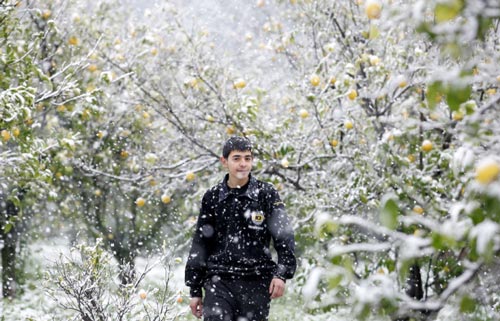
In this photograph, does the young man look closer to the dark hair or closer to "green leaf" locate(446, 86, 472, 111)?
the dark hair

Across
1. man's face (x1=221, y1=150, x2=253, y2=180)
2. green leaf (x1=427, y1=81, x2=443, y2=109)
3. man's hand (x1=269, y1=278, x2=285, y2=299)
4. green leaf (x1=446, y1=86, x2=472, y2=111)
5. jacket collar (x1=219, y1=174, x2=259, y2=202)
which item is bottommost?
green leaf (x1=446, y1=86, x2=472, y2=111)

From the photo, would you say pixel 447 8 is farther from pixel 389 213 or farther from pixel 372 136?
pixel 372 136

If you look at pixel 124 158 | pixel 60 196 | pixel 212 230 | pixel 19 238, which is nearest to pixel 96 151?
pixel 124 158

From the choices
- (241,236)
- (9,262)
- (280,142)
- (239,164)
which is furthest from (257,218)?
(9,262)

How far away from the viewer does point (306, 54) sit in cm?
639

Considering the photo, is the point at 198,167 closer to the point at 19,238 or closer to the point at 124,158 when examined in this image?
the point at 124,158

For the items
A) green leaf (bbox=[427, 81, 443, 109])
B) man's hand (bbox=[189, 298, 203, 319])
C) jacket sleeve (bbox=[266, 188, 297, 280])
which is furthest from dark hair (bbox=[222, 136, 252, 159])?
green leaf (bbox=[427, 81, 443, 109])

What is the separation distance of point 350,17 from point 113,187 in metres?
4.18

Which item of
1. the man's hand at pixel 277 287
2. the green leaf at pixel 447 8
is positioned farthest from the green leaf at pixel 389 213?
the man's hand at pixel 277 287

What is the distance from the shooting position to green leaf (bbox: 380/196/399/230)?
1175 millimetres

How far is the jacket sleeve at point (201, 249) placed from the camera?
3543mm

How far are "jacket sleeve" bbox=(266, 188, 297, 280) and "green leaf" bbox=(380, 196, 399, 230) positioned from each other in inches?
88.5

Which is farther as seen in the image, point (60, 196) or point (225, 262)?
point (60, 196)

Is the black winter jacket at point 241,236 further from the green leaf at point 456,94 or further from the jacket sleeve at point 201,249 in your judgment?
the green leaf at point 456,94
